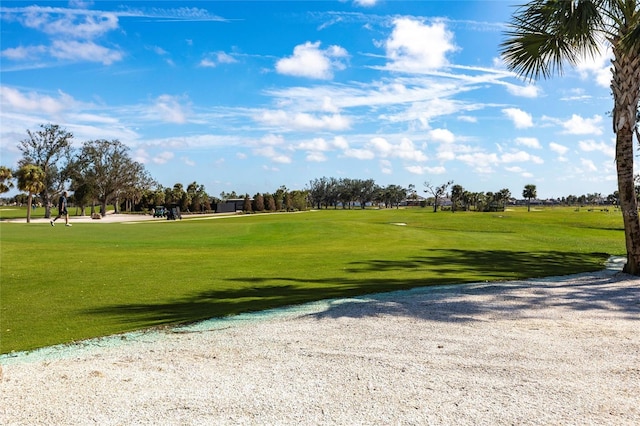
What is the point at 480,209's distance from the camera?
358 feet

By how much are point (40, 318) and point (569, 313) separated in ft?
31.6

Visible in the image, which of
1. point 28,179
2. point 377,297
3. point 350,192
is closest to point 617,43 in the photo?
point 377,297

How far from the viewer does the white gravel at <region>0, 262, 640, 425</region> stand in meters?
4.38

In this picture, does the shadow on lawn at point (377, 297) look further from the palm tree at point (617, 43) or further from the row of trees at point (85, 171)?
the row of trees at point (85, 171)

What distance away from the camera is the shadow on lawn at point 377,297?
28.0ft

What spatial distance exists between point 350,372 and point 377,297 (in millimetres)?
4725

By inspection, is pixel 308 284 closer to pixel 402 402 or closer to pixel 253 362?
pixel 253 362

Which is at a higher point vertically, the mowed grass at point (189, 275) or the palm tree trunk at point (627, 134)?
the palm tree trunk at point (627, 134)

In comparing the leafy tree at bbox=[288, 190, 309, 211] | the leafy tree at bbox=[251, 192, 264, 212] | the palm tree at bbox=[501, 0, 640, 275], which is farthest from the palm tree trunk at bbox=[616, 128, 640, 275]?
the leafy tree at bbox=[288, 190, 309, 211]

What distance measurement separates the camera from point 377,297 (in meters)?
10.0

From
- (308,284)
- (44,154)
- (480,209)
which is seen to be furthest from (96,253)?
(480,209)

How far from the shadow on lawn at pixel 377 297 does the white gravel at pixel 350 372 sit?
0.32 m

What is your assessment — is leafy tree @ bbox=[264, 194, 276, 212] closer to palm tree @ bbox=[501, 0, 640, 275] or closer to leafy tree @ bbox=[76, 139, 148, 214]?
leafy tree @ bbox=[76, 139, 148, 214]

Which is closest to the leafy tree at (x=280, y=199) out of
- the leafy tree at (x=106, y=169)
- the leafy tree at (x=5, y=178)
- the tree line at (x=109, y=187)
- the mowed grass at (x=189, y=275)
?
the tree line at (x=109, y=187)
